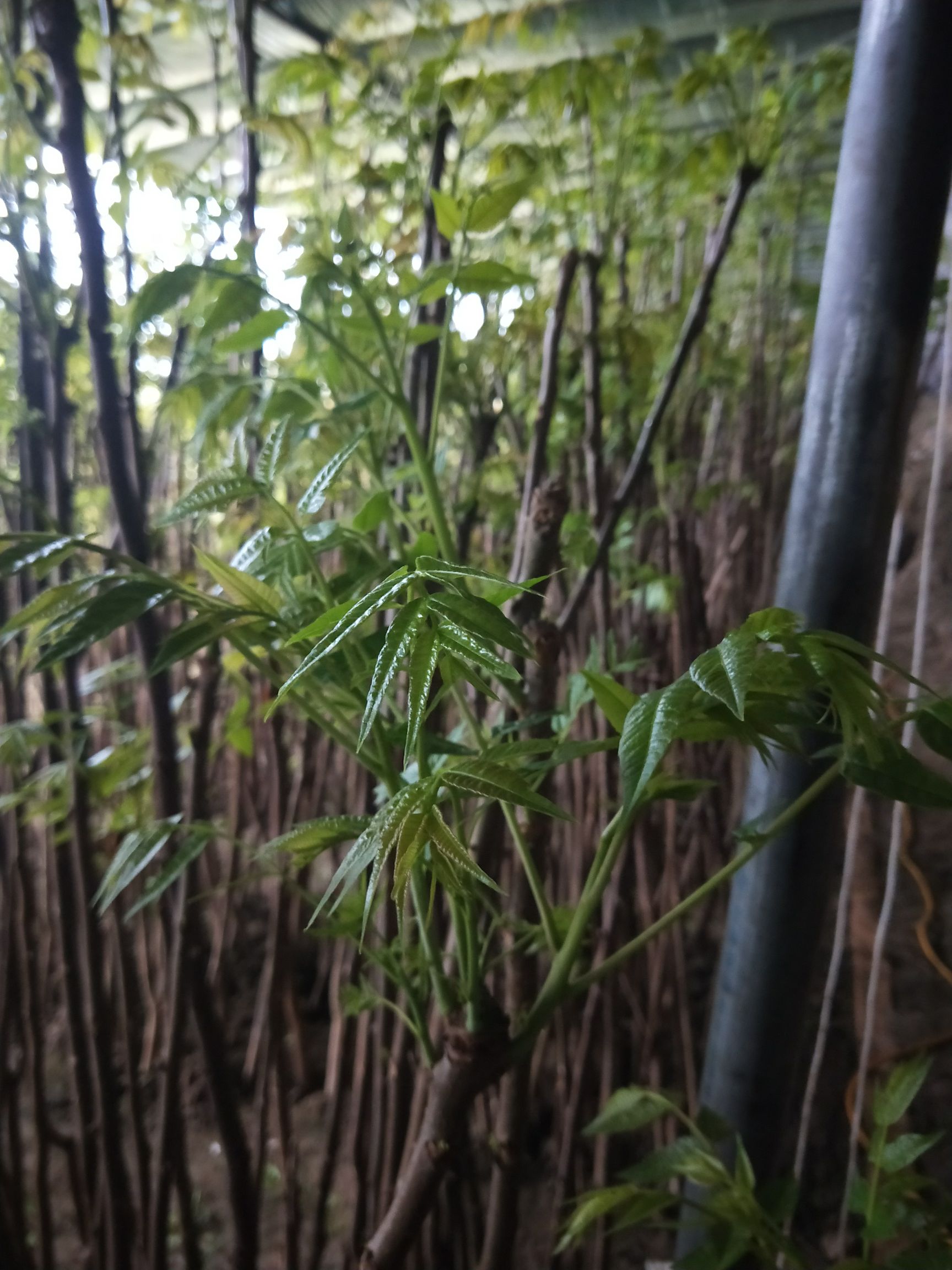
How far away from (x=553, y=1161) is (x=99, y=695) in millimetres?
1219

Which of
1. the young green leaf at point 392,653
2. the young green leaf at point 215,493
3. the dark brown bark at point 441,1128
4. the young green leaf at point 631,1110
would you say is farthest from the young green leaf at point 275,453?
the young green leaf at point 631,1110

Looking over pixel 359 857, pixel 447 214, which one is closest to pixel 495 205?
pixel 447 214

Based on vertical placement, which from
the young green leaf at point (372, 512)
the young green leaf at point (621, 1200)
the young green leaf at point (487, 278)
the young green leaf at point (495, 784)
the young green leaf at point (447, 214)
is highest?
the young green leaf at point (447, 214)

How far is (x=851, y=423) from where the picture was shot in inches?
21.7

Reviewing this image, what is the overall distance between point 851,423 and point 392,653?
0.41 metres

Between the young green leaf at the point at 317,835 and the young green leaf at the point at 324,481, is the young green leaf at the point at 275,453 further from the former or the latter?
the young green leaf at the point at 317,835

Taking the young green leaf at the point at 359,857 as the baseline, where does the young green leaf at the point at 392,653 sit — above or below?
→ above

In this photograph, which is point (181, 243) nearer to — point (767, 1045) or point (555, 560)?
point (555, 560)

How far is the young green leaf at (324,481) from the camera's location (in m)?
0.46

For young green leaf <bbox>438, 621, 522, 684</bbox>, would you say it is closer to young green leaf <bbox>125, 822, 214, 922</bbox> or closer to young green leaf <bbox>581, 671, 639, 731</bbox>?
young green leaf <bbox>581, 671, 639, 731</bbox>

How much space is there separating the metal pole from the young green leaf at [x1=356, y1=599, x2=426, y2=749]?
1.11 ft

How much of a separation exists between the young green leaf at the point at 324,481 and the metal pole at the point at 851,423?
324mm

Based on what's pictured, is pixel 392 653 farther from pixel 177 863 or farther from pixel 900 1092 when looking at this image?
pixel 900 1092

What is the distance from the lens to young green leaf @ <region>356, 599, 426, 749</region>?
11.5 inches
